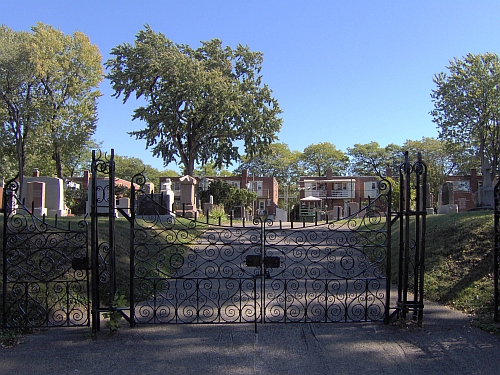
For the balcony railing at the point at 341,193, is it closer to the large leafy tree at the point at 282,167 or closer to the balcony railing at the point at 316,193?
the balcony railing at the point at 316,193

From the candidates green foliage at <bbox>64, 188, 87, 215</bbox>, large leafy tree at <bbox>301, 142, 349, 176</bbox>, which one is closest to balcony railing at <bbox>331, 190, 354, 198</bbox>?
large leafy tree at <bbox>301, 142, 349, 176</bbox>

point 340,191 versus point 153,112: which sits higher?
point 153,112

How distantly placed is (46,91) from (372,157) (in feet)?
152

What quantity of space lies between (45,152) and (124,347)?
35.0m

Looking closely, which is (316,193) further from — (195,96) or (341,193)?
(195,96)

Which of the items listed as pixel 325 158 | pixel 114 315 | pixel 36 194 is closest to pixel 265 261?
pixel 114 315

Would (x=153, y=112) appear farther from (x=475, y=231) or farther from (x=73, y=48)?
(x=475, y=231)

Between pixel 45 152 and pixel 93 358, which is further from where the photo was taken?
pixel 45 152

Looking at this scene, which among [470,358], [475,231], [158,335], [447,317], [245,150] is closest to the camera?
[470,358]

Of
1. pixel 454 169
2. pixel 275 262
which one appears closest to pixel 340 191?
pixel 454 169

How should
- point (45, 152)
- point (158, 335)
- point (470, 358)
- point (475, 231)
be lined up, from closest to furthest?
point (470, 358) → point (158, 335) → point (475, 231) → point (45, 152)

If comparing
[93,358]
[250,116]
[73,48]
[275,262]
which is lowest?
[93,358]

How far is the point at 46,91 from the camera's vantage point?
122 ft

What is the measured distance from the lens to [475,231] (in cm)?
1034
